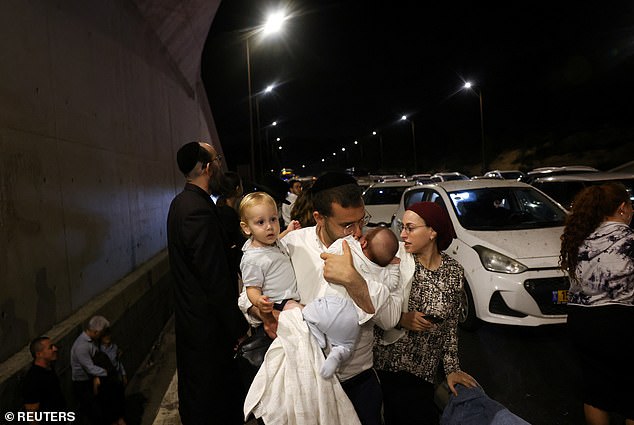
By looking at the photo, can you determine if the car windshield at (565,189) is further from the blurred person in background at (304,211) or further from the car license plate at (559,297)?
the blurred person in background at (304,211)

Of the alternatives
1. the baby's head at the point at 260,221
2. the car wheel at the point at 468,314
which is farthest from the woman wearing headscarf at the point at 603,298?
the car wheel at the point at 468,314

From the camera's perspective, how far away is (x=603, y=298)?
3211 millimetres

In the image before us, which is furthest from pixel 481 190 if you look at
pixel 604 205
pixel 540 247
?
pixel 604 205

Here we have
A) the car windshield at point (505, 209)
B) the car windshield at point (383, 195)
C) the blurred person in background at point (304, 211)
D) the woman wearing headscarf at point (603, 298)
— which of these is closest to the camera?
the woman wearing headscarf at point (603, 298)

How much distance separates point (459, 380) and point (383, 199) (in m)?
10.9

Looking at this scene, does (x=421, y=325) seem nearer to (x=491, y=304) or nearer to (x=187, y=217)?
(x=187, y=217)

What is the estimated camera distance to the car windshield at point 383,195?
13227mm

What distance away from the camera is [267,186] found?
596 centimetres

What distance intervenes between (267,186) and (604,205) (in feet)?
11.9

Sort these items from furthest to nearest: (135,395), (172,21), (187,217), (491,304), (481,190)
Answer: (172,21)
(481,190)
(491,304)
(135,395)
(187,217)

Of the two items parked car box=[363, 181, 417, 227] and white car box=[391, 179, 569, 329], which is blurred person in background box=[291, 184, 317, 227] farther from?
parked car box=[363, 181, 417, 227]

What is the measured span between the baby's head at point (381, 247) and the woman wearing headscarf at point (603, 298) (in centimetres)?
174

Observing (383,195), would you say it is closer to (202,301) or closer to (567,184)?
(567,184)

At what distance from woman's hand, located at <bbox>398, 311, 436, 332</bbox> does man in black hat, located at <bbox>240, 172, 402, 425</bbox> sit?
23 cm
